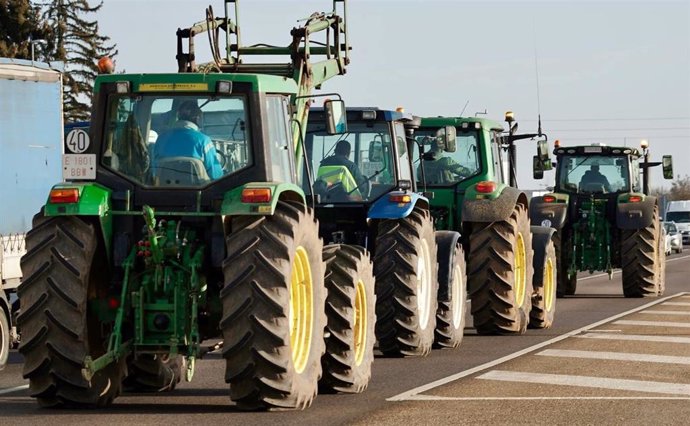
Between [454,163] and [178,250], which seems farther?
[454,163]

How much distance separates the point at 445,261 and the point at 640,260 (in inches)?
441

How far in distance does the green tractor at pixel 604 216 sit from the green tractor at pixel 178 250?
51.8ft

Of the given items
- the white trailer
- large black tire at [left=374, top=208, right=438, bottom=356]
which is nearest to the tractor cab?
large black tire at [left=374, top=208, right=438, bottom=356]

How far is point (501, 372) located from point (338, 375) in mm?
2172

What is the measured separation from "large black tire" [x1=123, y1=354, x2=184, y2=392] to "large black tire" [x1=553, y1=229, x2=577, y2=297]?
16039 millimetres

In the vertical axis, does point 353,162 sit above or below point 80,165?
above

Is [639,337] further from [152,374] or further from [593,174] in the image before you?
[593,174]

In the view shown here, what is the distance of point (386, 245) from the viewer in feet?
55.4

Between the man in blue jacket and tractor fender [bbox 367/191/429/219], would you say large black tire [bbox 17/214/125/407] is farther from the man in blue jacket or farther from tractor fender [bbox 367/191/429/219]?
tractor fender [bbox 367/191/429/219]

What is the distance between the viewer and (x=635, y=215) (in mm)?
28625

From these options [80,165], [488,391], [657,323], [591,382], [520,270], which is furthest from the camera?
[657,323]

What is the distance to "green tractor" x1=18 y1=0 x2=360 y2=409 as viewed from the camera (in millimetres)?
11758

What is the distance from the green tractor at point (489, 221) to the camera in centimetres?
1991

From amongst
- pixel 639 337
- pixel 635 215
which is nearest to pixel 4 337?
pixel 639 337
